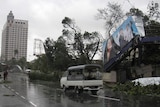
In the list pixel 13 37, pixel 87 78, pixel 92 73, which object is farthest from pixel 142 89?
Result: pixel 13 37

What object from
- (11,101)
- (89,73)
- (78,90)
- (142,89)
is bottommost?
(11,101)

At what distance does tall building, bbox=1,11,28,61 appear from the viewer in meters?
128

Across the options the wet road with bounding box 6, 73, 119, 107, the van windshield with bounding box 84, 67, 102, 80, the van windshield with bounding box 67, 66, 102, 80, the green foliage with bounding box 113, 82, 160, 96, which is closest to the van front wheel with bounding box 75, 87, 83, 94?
the wet road with bounding box 6, 73, 119, 107

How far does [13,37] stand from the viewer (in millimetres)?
134000

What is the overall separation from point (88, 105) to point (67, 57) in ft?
120

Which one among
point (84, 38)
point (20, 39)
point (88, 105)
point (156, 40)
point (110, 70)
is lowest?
point (88, 105)

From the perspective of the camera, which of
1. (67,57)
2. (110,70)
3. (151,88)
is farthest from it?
(67,57)

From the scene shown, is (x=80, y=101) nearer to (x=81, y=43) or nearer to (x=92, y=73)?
(x=92, y=73)

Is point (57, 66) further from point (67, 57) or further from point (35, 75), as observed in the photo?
point (35, 75)

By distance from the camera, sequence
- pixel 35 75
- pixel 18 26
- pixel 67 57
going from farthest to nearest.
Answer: pixel 18 26, pixel 35 75, pixel 67 57

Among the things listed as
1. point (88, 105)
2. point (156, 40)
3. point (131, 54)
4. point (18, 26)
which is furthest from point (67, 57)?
point (18, 26)

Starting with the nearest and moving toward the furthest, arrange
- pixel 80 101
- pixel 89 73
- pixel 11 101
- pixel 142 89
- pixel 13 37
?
pixel 80 101 < pixel 11 101 < pixel 142 89 < pixel 89 73 < pixel 13 37

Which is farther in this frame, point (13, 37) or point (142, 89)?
point (13, 37)

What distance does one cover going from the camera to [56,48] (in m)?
53.6
